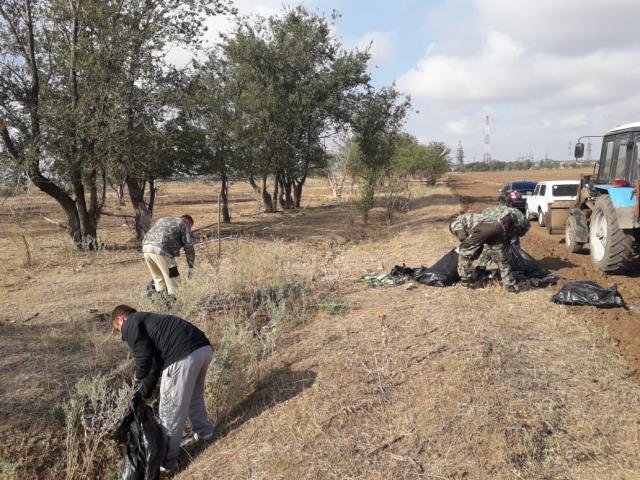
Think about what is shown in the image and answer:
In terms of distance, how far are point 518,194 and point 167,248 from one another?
14161 millimetres

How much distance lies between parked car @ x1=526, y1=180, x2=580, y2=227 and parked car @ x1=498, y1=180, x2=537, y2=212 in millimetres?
1780

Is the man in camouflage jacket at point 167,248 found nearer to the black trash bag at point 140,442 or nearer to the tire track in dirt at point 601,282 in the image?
the black trash bag at point 140,442

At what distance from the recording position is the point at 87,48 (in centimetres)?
1227

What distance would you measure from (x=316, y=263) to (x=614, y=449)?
722cm

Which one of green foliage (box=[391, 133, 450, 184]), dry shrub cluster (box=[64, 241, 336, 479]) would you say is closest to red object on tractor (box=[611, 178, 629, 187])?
dry shrub cluster (box=[64, 241, 336, 479])

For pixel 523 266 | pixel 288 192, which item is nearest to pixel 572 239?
pixel 523 266

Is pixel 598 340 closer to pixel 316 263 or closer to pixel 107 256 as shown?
pixel 316 263

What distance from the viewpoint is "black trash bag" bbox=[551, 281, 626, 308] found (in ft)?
20.9

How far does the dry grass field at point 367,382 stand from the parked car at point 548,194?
26.7ft

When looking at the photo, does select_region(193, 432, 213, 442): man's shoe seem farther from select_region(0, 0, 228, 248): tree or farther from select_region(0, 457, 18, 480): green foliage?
select_region(0, 0, 228, 248): tree

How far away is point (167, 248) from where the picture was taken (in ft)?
22.4

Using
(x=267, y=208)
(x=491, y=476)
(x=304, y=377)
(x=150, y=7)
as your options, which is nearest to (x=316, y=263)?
(x=304, y=377)

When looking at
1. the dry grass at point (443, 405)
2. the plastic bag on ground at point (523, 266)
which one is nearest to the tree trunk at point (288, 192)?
the plastic bag on ground at point (523, 266)

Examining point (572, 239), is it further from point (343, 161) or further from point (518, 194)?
point (343, 161)
